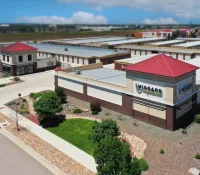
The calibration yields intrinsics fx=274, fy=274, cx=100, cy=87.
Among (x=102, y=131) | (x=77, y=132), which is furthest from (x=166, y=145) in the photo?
(x=77, y=132)

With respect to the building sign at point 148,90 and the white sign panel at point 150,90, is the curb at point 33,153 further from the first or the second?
the building sign at point 148,90

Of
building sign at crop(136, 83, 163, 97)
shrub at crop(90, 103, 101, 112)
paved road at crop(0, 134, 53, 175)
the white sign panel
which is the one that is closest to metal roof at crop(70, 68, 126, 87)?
shrub at crop(90, 103, 101, 112)

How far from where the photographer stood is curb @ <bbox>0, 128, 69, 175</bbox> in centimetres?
2427

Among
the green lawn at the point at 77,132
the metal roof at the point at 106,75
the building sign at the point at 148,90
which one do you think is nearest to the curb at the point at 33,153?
the green lawn at the point at 77,132

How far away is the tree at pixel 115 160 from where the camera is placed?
1877cm

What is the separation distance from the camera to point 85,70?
49469 mm

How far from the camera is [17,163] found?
84.6ft

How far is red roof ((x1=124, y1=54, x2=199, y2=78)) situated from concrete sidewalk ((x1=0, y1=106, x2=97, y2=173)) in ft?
40.4

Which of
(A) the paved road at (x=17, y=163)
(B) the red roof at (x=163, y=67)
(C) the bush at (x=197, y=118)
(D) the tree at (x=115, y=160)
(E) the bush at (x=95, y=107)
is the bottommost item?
(A) the paved road at (x=17, y=163)

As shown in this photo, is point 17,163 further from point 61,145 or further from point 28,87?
point 28,87

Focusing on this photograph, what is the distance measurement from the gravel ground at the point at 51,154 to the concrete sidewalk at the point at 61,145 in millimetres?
503

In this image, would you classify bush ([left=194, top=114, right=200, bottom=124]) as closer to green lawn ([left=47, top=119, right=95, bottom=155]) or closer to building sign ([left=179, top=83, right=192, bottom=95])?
building sign ([left=179, top=83, right=192, bottom=95])

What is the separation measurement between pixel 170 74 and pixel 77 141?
41.9 feet

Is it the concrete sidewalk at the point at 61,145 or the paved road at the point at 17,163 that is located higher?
the concrete sidewalk at the point at 61,145
